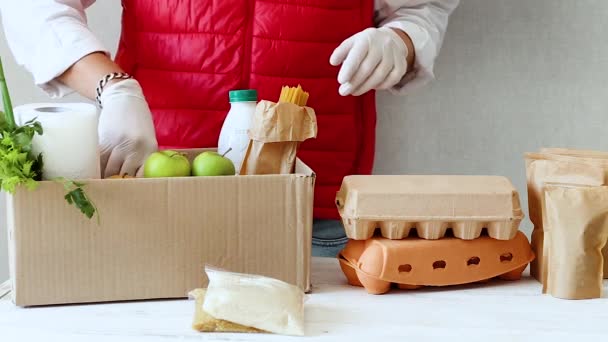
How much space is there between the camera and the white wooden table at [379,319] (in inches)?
37.5

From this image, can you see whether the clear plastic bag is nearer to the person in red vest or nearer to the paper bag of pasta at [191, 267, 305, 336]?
the paper bag of pasta at [191, 267, 305, 336]

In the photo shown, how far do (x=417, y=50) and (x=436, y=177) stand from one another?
17.5 inches

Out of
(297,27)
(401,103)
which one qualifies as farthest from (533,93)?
(297,27)

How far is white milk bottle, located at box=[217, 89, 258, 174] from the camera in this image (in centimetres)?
121

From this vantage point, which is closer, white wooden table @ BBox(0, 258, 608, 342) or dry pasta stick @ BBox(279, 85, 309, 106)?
white wooden table @ BBox(0, 258, 608, 342)

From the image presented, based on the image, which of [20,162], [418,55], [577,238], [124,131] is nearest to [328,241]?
[418,55]

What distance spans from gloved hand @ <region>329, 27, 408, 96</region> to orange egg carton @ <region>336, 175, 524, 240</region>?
0.30m

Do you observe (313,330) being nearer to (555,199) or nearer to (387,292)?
(387,292)

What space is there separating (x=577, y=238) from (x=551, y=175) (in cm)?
11

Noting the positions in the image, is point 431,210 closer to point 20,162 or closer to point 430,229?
point 430,229

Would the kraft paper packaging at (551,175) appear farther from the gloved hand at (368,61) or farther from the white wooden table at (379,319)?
the gloved hand at (368,61)

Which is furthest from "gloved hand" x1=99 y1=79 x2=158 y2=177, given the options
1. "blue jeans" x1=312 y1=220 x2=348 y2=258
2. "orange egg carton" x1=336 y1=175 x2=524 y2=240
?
"blue jeans" x1=312 y1=220 x2=348 y2=258

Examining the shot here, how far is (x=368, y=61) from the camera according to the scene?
137 cm

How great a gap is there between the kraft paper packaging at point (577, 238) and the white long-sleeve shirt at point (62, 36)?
538 mm
